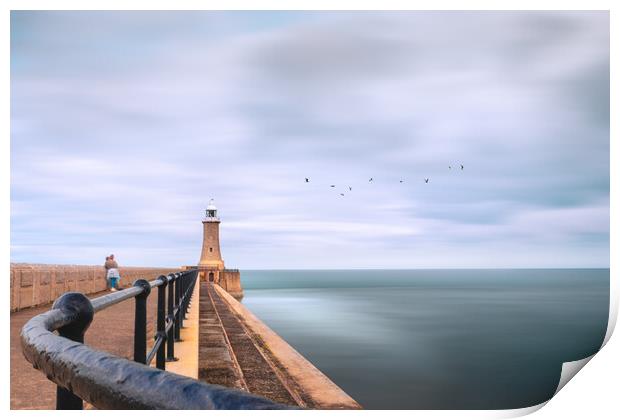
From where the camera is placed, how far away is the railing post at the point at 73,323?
1.18 m

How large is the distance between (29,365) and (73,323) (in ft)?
15.2

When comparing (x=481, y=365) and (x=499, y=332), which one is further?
(x=499, y=332)

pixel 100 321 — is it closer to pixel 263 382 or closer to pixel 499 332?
pixel 263 382

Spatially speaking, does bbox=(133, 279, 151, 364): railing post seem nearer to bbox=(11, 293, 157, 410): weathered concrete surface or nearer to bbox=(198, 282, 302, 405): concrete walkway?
bbox=(11, 293, 157, 410): weathered concrete surface

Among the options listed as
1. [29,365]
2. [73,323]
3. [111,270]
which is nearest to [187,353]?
[29,365]

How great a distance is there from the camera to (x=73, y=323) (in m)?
1.20

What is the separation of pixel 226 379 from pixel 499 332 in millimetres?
39182

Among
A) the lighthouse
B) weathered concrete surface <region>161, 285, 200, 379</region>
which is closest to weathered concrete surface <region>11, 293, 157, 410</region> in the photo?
weathered concrete surface <region>161, 285, 200, 379</region>

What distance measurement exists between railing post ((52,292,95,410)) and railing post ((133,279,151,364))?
144cm

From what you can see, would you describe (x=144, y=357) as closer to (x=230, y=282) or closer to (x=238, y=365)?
(x=238, y=365)

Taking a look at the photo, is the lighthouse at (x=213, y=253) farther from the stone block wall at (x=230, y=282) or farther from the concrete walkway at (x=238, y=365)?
the concrete walkway at (x=238, y=365)

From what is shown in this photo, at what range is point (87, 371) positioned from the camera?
0.70 metres

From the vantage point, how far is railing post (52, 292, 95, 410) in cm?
118
